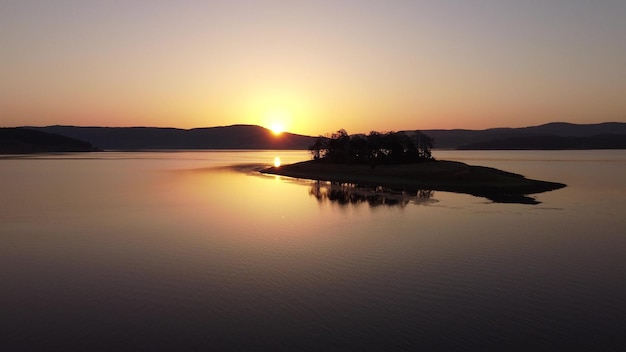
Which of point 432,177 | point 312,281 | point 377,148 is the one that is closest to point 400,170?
point 432,177

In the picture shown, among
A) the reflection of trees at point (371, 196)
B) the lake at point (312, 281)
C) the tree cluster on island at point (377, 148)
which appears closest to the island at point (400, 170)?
the tree cluster on island at point (377, 148)

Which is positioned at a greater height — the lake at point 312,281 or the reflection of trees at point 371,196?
the lake at point 312,281

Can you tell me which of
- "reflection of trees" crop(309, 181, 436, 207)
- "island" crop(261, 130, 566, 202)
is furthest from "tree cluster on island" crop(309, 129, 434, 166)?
"reflection of trees" crop(309, 181, 436, 207)

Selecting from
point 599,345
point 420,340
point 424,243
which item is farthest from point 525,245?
point 420,340

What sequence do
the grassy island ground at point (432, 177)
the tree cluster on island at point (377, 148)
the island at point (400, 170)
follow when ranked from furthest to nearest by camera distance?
the tree cluster on island at point (377, 148) → the island at point (400, 170) → the grassy island ground at point (432, 177)

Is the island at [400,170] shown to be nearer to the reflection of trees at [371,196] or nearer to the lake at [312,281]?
the reflection of trees at [371,196]

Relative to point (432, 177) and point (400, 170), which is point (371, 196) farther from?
point (400, 170)
